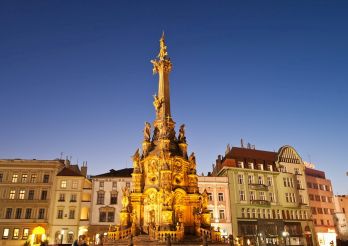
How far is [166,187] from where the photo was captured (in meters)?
26.1

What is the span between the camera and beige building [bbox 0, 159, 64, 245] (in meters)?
47.4

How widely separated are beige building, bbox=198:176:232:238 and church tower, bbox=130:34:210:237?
21226mm

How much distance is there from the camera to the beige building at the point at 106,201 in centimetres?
4669

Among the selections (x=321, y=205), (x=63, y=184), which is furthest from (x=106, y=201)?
(x=321, y=205)

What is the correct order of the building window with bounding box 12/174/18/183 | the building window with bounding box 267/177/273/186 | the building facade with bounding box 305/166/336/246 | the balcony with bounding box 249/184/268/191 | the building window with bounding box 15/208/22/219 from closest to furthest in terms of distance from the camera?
the building window with bounding box 15/208/22/219
the building window with bounding box 12/174/18/183
the balcony with bounding box 249/184/268/191
the building window with bounding box 267/177/273/186
the building facade with bounding box 305/166/336/246

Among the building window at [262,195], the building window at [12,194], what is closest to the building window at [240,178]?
the building window at [262,195]

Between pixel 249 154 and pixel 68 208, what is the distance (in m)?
31.7

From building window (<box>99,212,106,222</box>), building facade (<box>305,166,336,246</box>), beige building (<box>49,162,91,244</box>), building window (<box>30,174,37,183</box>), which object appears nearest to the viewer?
beige building (<box>49,162,91,244</box>)

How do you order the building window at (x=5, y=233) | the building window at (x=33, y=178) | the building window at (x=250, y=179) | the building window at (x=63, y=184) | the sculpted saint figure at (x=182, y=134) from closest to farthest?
the sculpted saint figure at (x=182, y=134) → the building window at (x=5, y=233) → the building window at (x=63, y=184) → the building window at (x=33, y=178) → the building window at (x=250, y=179)

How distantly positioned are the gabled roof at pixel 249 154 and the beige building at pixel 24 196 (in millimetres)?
29367

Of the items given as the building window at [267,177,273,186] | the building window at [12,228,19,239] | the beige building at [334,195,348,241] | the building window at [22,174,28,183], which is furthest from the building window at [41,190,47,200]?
the beige building at [334,195,348,241]

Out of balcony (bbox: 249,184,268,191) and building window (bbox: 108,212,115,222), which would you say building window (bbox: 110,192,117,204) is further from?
balcony (bbox: 249,184,268,191)

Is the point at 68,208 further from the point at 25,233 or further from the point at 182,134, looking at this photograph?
the point at 182,134

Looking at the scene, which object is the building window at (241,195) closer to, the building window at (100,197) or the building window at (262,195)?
the building window at (262,195)
